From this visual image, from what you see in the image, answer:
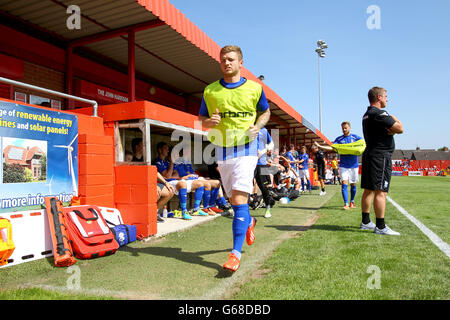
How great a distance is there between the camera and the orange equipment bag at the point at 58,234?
3.21 metres

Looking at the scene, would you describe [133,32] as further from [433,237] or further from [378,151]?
[433,237]

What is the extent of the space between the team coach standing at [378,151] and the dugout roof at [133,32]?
12.9 feet

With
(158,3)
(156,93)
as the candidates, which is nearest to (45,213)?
(158,3)

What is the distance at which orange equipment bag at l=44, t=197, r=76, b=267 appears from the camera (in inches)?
126

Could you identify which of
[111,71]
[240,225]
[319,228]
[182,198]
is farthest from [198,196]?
[111,71]

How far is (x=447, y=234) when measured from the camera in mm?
4367

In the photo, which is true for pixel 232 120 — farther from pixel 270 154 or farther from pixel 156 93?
pixel 156 93

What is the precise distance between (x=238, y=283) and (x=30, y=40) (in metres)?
7.16

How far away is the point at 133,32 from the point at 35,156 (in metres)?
3.72

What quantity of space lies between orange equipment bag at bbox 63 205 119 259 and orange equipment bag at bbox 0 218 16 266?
557 mm

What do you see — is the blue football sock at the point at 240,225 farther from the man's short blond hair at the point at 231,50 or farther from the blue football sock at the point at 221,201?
the blue football sock at the point at 221,201

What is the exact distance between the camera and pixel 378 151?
14.9ft

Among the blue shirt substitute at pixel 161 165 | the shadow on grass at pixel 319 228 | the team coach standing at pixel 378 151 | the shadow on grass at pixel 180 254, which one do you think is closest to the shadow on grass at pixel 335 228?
the shadow on grass at pixel 319 228

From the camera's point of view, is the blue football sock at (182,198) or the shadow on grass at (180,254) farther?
the blue football sock at (182,198)
